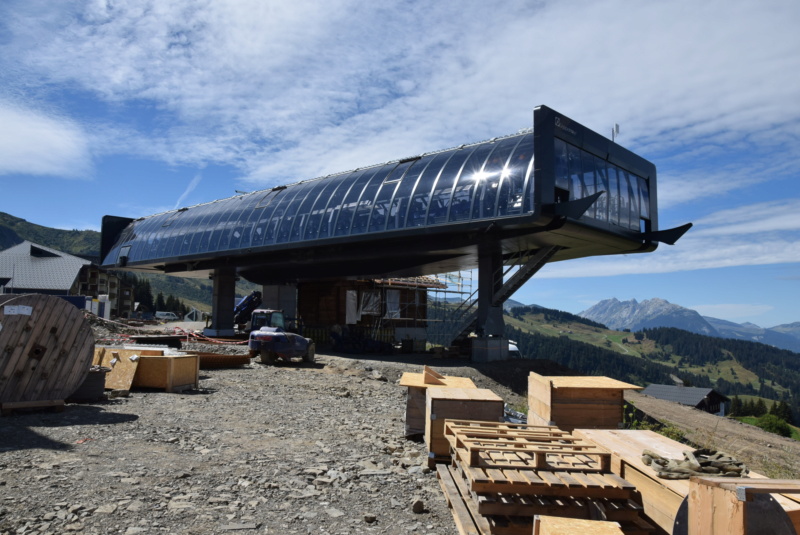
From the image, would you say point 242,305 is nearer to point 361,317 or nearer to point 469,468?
point 361,317

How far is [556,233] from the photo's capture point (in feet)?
77.5

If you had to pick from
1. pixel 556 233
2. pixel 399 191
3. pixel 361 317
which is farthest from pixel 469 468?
pixel 361 317

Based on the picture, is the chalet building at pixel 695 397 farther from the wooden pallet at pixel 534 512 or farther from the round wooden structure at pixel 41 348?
the wooden pallet at pixel 534 512

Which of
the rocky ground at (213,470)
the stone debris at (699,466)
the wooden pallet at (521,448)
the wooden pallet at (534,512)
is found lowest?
the rocky ground at (213,470)

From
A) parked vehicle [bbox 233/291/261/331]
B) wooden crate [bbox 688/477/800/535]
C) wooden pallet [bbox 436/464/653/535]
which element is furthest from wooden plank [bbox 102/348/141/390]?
parked vehicle [bbox 233/291/261/331]

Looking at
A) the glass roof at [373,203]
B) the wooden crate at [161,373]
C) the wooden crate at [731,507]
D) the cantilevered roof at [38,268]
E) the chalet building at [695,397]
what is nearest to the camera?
the wooden crate at [731,507]

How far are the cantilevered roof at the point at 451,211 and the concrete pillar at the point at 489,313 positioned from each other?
0.83 m

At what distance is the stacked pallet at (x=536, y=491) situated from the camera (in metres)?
5.44

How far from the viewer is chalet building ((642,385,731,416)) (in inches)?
2431

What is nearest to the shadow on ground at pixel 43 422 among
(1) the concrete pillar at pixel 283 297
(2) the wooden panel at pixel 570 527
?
(2) the wooden panel at pixel 570 527

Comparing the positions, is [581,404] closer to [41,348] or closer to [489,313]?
[41,348]

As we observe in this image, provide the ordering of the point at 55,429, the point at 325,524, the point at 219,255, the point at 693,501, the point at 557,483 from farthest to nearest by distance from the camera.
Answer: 1. the point at 219,255
2. the point at 55,429
3. the point at 325,524
4. the point at 557,483
5. the point at 693,501

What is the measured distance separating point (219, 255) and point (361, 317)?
1159cm

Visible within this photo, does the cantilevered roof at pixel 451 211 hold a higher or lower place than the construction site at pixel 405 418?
higher
